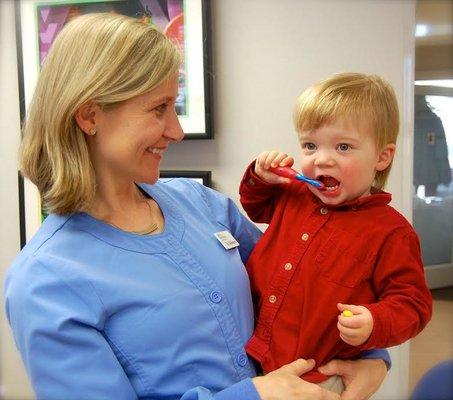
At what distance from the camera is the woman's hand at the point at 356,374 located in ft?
2.95

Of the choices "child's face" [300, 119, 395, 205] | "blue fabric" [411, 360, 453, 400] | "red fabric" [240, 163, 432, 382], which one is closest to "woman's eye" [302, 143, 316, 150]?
"child's face" [300, 119, 395, 205]

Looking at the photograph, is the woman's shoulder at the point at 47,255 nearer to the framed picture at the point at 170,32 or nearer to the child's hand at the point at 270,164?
the child's hand at the point at 270,164

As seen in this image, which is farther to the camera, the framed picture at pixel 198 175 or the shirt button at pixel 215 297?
the framed picture at pixel 198 175

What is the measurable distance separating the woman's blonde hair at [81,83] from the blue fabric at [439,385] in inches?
24.2

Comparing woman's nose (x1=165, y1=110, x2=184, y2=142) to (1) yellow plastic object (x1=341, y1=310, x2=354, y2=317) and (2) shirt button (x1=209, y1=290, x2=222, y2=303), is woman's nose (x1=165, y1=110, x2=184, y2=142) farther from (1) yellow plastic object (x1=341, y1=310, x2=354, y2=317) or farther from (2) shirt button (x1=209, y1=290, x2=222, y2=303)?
(1) yellow plastic object (x1=341, y1=310, x2=354, y2=317)

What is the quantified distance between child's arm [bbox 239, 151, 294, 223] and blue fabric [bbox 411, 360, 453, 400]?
1.61 ft

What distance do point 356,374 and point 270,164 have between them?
1.50 feet

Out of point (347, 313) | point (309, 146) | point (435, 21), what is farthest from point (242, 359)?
point (435, 21)

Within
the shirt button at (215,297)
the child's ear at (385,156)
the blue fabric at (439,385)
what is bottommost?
the blue fabric at (439,385)

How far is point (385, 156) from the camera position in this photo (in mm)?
Answer: 961

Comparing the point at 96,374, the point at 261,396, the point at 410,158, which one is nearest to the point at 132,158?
the point at 96,374

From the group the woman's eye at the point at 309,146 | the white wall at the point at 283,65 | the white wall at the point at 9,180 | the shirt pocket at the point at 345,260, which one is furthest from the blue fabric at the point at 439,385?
the white wall at the point at 9,180

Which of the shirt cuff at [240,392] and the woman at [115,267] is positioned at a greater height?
the woman at [115,267]

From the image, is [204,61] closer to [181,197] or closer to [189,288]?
[181,197]
